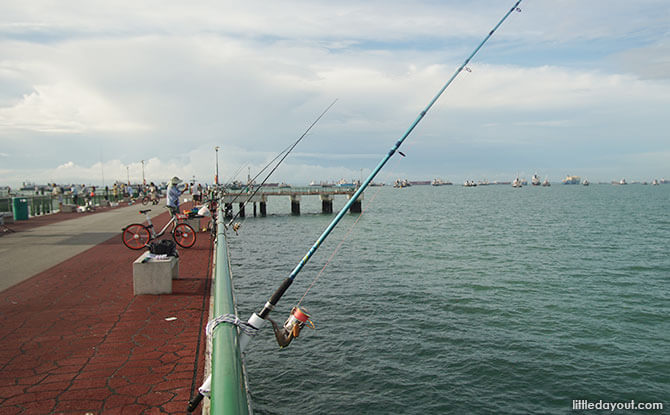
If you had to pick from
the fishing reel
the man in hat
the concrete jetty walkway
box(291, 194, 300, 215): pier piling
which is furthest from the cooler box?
box(291, 194, 300, 215): pier piling

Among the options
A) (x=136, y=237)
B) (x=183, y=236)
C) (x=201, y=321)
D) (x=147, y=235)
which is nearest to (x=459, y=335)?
(x=201, y=321)

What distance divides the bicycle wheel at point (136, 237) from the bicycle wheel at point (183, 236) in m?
1.00

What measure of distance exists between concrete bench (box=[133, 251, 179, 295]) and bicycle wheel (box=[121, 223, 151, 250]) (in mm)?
5368

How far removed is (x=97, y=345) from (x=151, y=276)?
102 inches

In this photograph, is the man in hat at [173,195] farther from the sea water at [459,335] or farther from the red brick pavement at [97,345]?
the red brick pavement at [97,345]

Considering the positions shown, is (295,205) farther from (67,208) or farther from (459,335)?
(459,335)

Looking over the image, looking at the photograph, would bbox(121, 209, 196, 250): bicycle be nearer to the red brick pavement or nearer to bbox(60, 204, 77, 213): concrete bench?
the red brick pavement

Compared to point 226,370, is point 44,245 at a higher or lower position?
lower

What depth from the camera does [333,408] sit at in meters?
8.65

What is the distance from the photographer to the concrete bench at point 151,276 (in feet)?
28.6

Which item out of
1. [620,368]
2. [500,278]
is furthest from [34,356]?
[500,278]

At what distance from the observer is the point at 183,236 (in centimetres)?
1498

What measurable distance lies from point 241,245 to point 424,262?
1267 centimetres

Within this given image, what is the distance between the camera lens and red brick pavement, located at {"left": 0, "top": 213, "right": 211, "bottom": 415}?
4.76m
